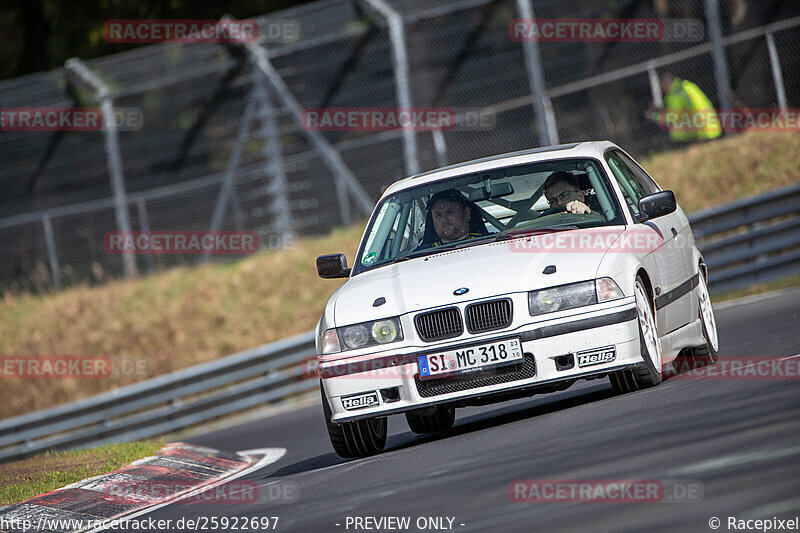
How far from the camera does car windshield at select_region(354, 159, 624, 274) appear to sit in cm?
830

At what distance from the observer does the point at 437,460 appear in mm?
6980

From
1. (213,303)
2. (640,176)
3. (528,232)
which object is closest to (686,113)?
(213,303)

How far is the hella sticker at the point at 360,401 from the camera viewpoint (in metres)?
→ 7.43

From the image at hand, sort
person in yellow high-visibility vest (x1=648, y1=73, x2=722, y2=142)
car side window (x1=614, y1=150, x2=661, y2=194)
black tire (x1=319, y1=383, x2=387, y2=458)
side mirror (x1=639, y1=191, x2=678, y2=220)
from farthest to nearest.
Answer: person in yellow high-visibility vest (x1=648, y1=73, x2=722, y2=142) → car side window (x1=614, y1=150, x2=661, y2=194) → side mirror (x1=639, y1=191, x2=678, y2=220) → black tire (x1=319, y1=383, x2=387, y2=458)

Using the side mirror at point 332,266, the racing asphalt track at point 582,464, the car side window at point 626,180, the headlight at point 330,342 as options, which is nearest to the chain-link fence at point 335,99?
the car side window at point 626,180

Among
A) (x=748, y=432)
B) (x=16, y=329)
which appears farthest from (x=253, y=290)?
(x=748, y=432)

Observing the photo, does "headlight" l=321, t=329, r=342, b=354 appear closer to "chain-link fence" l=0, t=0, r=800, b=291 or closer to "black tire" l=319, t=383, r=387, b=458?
"black tire" l=319, t=383, r=387, b=458

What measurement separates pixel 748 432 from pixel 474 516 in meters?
1.41

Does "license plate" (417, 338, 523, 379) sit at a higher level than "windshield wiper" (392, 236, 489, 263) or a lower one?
lower

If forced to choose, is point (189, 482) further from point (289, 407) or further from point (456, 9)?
point (456, 9)

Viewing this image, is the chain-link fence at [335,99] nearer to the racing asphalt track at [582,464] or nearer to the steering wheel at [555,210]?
the steering wheel at [555,210]

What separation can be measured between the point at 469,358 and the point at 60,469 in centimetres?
409

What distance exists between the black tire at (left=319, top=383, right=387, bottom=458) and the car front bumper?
17.3 inches

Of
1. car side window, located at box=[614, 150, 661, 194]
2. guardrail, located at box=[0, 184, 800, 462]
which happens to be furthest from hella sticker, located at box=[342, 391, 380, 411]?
guardrail, located at box=[0, 184, 800, 462]
